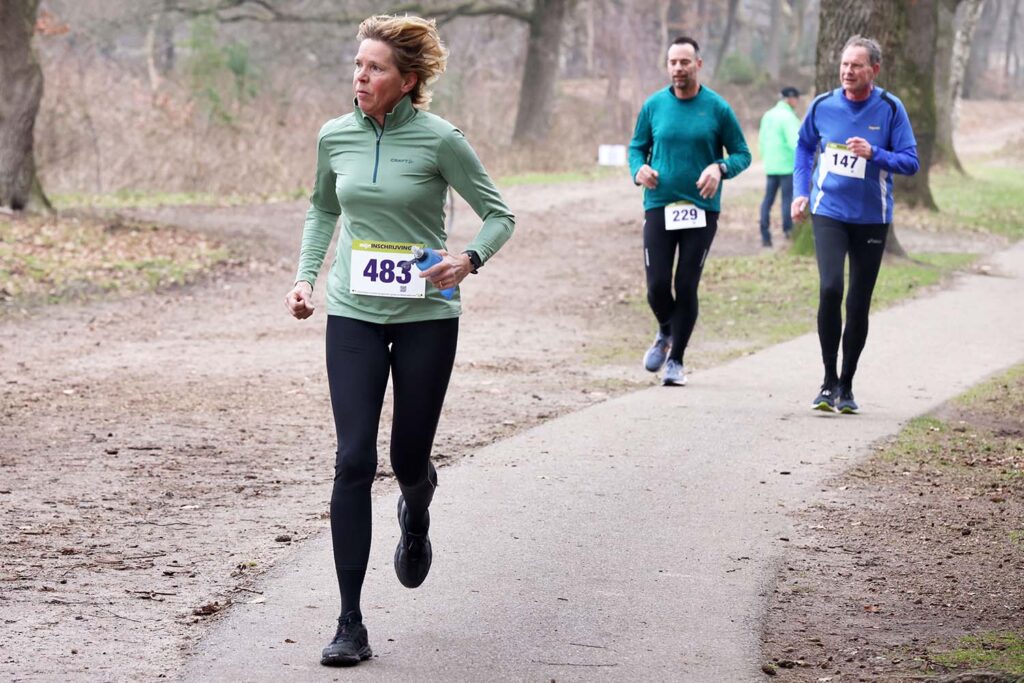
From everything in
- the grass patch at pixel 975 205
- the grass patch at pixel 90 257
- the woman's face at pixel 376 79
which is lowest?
the grass patch at pixel 975 205

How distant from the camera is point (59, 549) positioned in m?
6.32

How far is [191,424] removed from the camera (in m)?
9.36

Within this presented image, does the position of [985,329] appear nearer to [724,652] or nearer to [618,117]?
[724,652]

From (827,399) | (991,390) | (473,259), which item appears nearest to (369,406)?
(473,259)

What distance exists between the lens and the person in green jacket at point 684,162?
32.9 ft

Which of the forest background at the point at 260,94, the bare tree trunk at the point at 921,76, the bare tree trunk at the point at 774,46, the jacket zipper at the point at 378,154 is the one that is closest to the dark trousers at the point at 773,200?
the bare tree trunk at the point at 921,76

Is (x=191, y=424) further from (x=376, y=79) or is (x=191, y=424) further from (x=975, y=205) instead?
(x=975, y=205)

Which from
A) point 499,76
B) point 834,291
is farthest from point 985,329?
point 499,76

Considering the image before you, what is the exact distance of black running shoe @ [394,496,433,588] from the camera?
5477 millimetres

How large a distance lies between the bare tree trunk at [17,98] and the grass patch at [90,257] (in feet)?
1.75

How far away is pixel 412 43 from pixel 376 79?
18cm

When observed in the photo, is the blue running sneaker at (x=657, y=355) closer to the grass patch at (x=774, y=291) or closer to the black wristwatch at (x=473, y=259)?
the grass patch at (x=774, y=291)

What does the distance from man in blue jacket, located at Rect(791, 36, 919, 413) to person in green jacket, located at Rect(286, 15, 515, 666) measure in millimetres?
4352

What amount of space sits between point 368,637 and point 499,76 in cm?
4263
